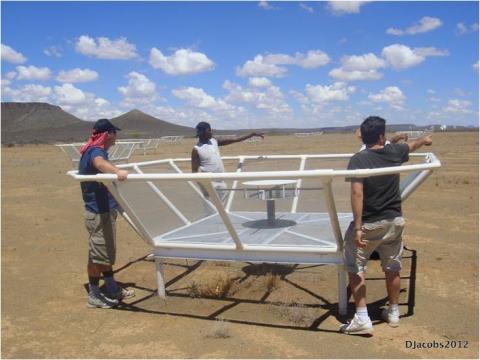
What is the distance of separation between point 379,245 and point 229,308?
1.53 metres

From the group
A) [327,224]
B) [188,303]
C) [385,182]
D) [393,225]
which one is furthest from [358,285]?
[188,303]

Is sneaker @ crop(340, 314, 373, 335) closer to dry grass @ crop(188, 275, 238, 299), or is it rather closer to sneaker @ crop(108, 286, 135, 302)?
dry grass @ crop(188, 275, 238, 299)

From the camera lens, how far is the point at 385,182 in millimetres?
3756

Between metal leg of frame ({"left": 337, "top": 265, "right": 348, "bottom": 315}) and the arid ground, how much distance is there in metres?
0.08

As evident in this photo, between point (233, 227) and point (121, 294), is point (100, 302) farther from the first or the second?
point (233, 227)

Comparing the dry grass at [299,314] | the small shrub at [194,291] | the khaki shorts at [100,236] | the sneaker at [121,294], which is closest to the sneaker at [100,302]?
the sneaker at [121,294]

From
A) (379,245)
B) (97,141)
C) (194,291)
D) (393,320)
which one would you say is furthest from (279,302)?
(97,141)

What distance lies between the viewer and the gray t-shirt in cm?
370

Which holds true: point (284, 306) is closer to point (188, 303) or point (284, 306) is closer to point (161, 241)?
point (188, 303)

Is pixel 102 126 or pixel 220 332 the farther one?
pixel 102 126

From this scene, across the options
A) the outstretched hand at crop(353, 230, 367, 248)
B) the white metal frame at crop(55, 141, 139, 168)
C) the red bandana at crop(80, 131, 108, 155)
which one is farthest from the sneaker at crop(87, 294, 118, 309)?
the white metal frame at crop(55, 141, 139, 168)

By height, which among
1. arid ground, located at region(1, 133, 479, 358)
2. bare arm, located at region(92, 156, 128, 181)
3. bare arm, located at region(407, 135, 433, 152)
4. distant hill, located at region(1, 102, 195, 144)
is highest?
distant hill, located at region(1, 102, 195, 144)

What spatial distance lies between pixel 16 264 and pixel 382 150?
486cm

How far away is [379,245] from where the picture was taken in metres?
3.86
